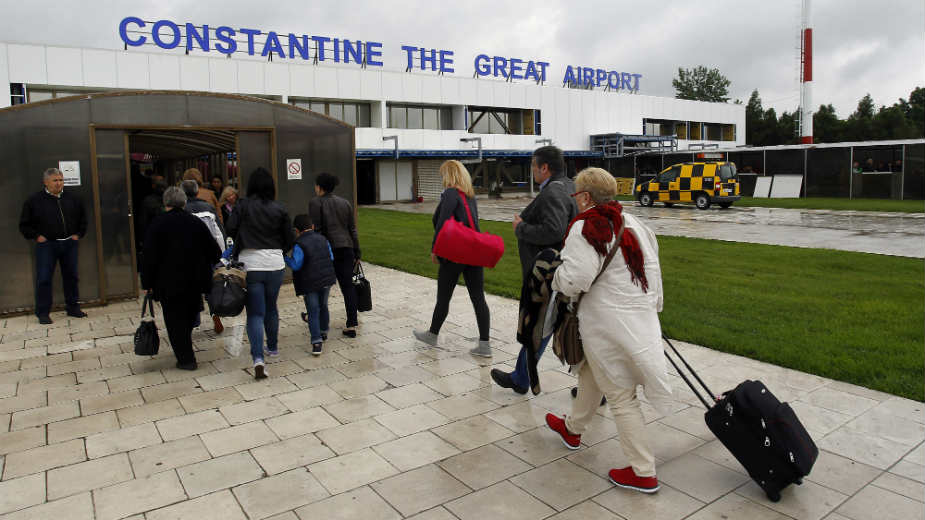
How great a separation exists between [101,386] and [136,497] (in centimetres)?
227

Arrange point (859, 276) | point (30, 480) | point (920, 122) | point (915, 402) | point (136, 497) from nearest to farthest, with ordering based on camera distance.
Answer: point (136, 497)
point (30, 480)
point (915, 402)
point (859, 276)
point (920, 122)

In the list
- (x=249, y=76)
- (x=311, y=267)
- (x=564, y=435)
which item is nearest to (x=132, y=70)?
(x=249, y=76)

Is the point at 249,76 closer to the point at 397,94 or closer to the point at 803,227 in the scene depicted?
the point at 397,94

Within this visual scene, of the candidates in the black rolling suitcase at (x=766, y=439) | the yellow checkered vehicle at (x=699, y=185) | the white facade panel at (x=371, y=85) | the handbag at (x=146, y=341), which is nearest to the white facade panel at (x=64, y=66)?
Result: the white facade panel at (x=371, y=85)

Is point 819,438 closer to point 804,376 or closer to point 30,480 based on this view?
point 804,376

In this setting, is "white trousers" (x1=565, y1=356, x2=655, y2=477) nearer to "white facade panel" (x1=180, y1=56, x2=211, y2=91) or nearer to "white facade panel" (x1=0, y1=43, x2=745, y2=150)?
"white facade panel" (x1=0, y1=43, x2=745, y2=150)

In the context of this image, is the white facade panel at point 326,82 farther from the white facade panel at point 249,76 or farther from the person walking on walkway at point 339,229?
the person walking on walkway at point 339,229

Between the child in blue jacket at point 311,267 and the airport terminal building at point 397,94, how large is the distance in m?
15.2

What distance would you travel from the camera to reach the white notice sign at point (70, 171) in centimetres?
A: 844

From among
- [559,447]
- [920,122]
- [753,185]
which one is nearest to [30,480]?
[559,447]

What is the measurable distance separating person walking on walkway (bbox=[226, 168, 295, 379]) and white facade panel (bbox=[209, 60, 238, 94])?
96.0 feet

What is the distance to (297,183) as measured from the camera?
10.3 metres

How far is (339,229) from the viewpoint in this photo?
6.74m

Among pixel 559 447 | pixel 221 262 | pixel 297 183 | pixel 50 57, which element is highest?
pixel 50 57
